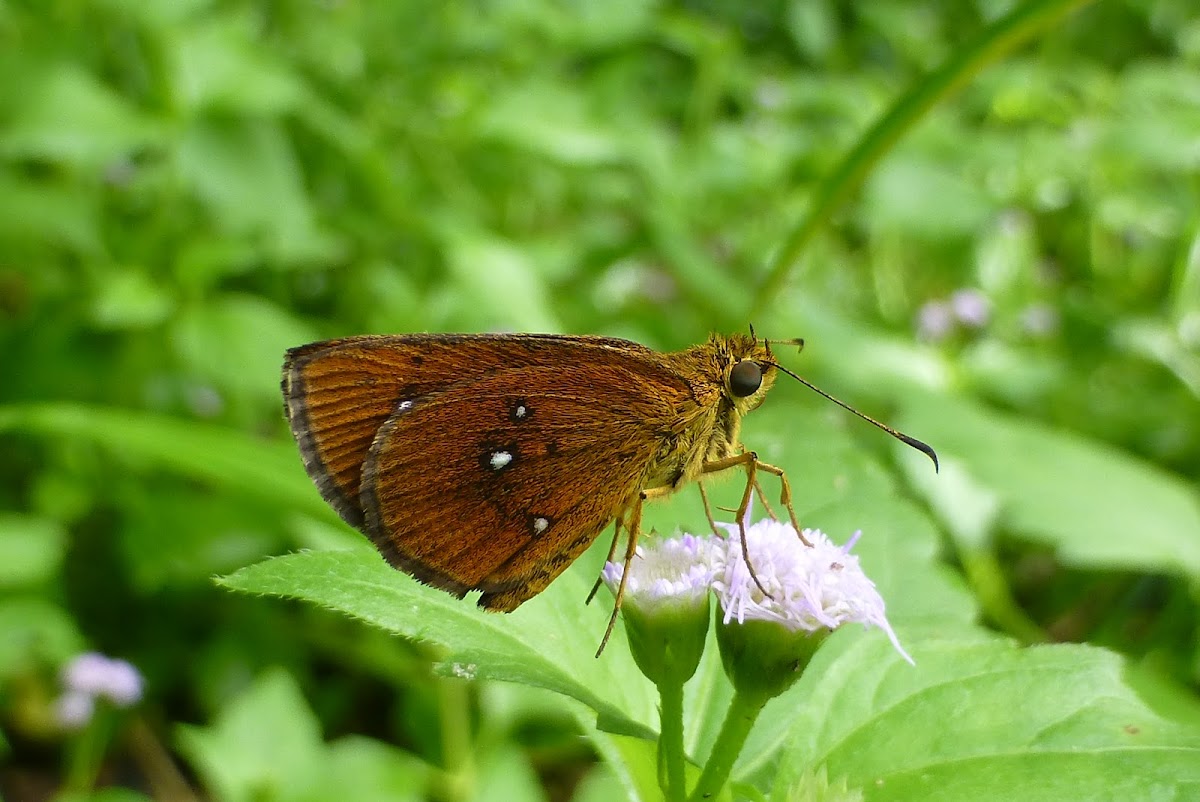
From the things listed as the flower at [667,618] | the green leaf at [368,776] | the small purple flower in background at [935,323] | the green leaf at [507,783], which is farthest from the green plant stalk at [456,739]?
the small purple flower in background at [935,323]

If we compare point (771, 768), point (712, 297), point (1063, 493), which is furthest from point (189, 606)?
point (1063, 493)

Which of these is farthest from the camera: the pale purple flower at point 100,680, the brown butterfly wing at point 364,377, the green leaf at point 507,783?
the pale purple flower at point 100,680

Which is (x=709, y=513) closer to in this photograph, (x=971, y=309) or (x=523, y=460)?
(x=523, y=460)

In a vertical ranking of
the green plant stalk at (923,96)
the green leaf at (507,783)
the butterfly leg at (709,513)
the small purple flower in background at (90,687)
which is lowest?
the small purple flower in background at (90,687)

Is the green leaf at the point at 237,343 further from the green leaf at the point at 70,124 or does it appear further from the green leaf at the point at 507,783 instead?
the green leaf at the point at 507,783

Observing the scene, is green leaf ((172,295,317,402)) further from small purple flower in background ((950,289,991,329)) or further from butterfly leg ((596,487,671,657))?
small purple flower in background ((950,289,991,329))

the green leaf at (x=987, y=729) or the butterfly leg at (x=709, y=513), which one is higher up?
the butterfly leg at (x=709, y=513)

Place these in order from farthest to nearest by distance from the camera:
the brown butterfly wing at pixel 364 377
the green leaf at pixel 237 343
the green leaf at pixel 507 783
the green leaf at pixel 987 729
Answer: the green leaf at pixel 237 343 < the green leaf at pixel 507 783 < the brown butterfly wing at pixel 364 377 < the green leaf at pixel 987 729

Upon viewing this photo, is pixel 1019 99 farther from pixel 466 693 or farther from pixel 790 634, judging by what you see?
pixel 790 634

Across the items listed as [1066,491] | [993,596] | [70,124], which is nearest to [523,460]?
[1066,491]
